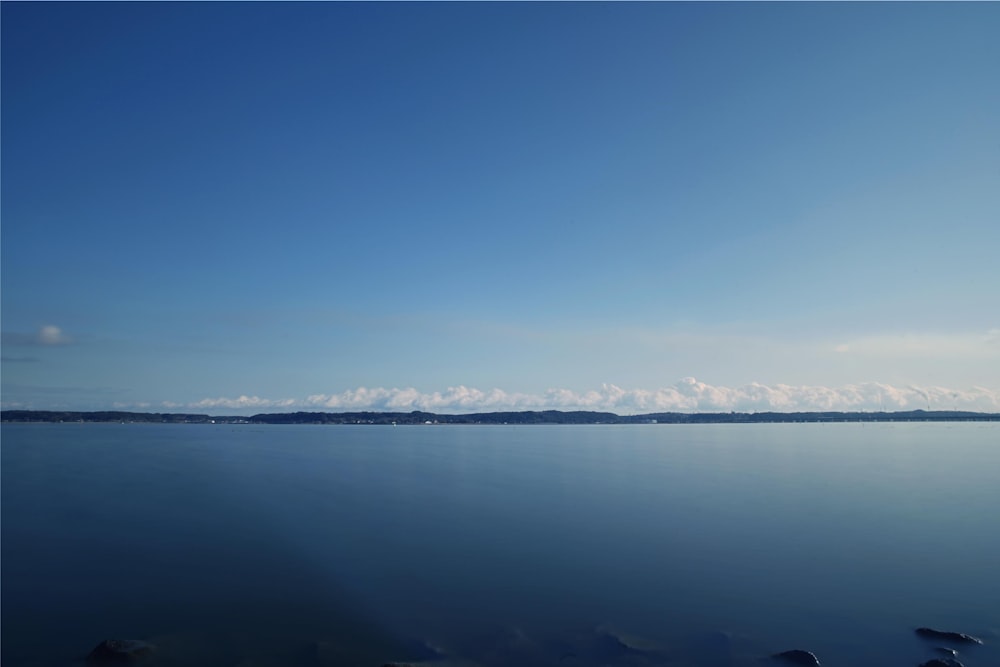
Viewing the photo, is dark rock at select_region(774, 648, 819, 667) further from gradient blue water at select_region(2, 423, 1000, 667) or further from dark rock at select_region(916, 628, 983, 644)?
dark rock at select_region(916, 628, 983, 644)

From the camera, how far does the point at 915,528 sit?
28.8 m

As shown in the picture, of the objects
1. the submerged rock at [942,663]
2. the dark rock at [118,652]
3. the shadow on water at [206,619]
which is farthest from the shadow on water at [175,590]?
the submerged rock at [942,663]

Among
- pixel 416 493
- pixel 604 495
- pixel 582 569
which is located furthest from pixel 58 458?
pixel 582 569

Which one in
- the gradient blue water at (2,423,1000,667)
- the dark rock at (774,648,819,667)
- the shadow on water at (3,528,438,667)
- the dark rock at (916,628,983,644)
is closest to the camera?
the dark rock at (774,648,819,667)

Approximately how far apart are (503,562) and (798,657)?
1153cm

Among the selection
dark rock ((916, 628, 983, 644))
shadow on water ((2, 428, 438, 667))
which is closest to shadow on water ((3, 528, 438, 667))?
shadow on water ((2, 428, 438, 667))

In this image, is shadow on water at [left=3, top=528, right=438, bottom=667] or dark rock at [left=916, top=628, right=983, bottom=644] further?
dark rock at [left=916, top=628, right=983, bottom=644]

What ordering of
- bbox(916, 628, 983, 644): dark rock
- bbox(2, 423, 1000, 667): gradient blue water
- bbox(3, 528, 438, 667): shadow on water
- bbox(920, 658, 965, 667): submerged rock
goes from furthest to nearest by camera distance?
bbox(2, 423, 1000, 667): gradient blue water, bbox(916, 628, 983, 644): dark rock, bbox(3, 528, 438, 667): shadow on water, bbox(920, 658, 965, 667): submerged rock

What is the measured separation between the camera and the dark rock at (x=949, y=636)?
50.0 ft

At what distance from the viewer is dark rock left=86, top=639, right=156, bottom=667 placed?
46.2ft

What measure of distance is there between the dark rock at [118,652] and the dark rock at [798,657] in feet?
53.8

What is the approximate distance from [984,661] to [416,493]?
1314 inches

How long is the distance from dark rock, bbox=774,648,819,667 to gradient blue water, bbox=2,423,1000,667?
0.49 metres

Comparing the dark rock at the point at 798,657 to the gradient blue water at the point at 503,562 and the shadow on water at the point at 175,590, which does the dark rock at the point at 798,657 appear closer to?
the gradient blue water at the point at 503,562
